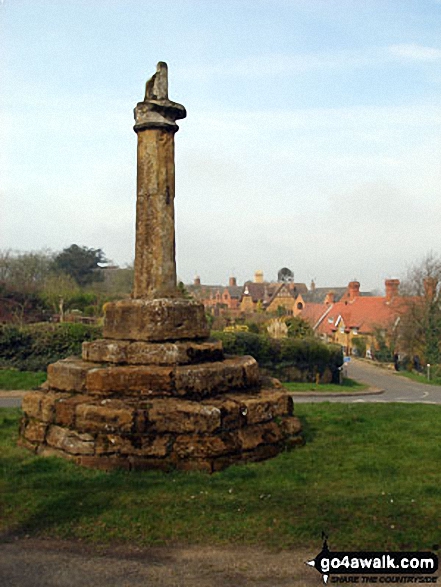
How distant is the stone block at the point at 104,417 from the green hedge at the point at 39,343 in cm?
1556

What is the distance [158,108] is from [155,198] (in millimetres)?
1266

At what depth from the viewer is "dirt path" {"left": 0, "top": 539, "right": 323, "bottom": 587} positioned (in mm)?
3590

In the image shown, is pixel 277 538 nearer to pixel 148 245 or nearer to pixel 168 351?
pixel 168 351

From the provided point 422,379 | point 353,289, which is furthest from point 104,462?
point 353,289

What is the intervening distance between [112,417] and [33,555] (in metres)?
2.16

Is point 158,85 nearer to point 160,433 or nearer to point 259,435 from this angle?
point 160,433

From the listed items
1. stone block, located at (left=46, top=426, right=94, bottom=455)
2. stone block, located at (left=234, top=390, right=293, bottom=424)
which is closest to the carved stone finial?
stone block, located at (left=234, top=390, right=293, bottom=424)

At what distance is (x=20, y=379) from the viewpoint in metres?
18.8

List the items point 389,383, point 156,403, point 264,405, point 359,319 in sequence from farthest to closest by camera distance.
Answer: point 359,319 → point 389,383 → point 264,405 → point 156,403

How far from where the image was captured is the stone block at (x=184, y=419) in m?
5.98

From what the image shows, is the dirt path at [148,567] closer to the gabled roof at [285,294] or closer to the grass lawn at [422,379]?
the grass lawn at [422,379]

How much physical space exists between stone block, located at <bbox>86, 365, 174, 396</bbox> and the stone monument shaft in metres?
1.39

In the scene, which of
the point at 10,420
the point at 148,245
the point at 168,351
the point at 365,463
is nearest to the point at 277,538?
the point at 365,463

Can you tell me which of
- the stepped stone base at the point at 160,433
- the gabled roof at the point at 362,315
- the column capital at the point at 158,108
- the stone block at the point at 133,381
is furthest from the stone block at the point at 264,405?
the gabled roof at the point at 362,315
